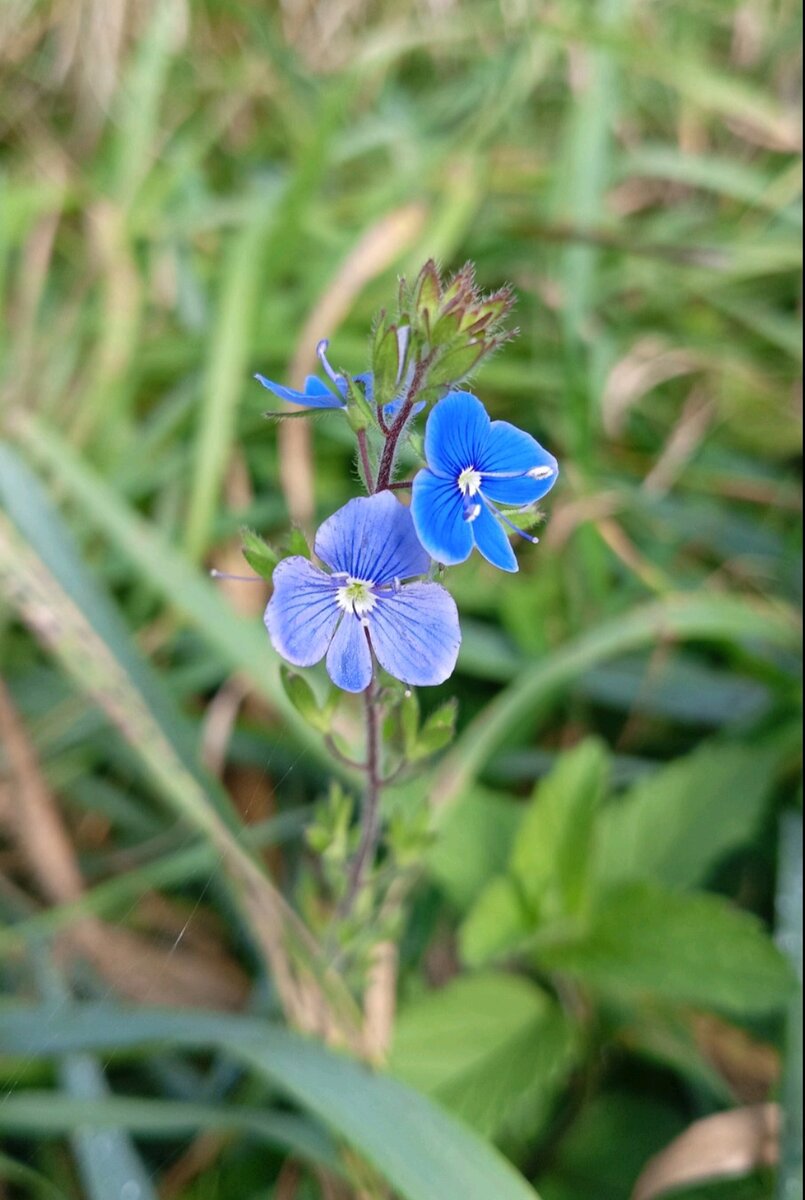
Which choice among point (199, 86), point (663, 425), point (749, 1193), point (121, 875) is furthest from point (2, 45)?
point (749, 1193)

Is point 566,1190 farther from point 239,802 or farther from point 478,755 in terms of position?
point 239,802

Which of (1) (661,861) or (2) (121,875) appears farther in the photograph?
(2) (121,875)

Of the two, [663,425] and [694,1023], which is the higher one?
[663,425]

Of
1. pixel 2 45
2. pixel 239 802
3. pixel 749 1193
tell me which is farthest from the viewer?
pixel 2 45

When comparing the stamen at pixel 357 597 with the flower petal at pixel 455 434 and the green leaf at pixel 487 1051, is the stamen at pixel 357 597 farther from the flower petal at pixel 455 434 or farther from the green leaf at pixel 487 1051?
the green leaf at pixel 487 1051

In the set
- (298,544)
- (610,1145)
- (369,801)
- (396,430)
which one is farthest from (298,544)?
(610,1145)

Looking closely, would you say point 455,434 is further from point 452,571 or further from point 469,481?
point 452,571

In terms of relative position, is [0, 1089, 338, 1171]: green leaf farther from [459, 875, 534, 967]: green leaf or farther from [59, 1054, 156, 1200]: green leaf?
[459, 875, 534, 967]: green leaf
